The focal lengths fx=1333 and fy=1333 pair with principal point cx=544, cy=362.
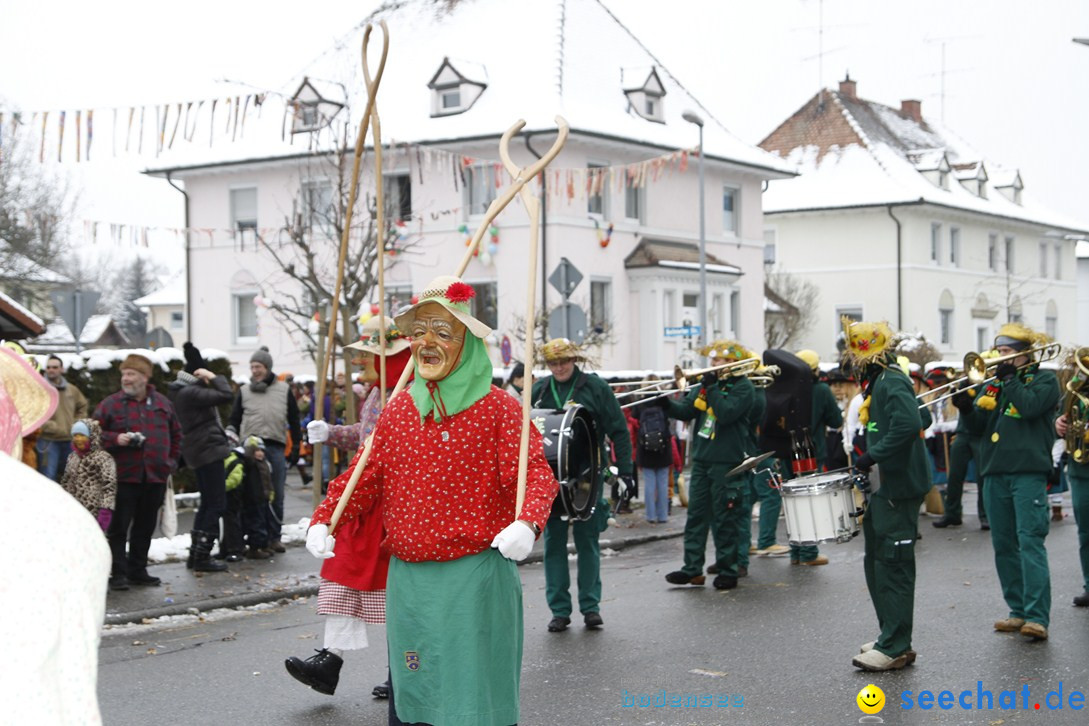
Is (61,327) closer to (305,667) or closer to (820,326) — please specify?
(820,326)

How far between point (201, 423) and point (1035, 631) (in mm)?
7097

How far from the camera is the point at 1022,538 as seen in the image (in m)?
7.97

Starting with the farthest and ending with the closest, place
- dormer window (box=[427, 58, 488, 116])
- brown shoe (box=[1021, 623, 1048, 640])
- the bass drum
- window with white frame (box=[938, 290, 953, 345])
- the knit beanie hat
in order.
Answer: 1. window with white frame (box=[938, 290, 953, 345])
2. dormer window (box=[427, 58, 488, 116])
3. the knit beanie hat
4. the bass drum
5. brown shoe (box=[1021, 623, 1048, 640])

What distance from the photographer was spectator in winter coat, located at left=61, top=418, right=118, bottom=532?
10297 millimetres

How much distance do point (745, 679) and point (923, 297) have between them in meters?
42.6

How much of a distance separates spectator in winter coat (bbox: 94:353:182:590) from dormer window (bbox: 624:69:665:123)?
26.0 meters

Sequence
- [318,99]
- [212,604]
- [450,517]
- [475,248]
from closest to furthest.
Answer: [450,517] → [475,248] → [212,604] → [318,99]

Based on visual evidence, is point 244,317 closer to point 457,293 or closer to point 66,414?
point 66,414

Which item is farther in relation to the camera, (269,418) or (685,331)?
(685,331)

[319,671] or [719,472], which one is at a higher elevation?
[719,472]

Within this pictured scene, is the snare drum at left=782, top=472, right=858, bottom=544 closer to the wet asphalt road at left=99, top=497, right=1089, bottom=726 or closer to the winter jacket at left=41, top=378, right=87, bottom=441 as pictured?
the wet asphalt road at left=99, top=497, right=1089, bottom=726

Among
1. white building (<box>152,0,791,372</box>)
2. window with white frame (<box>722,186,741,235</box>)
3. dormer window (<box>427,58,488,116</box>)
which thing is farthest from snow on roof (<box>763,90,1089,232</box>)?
dormer window (<box>427,58,488,116</box>)

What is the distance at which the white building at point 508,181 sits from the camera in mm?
32781

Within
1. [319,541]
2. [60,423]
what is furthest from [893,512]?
[60,423]
